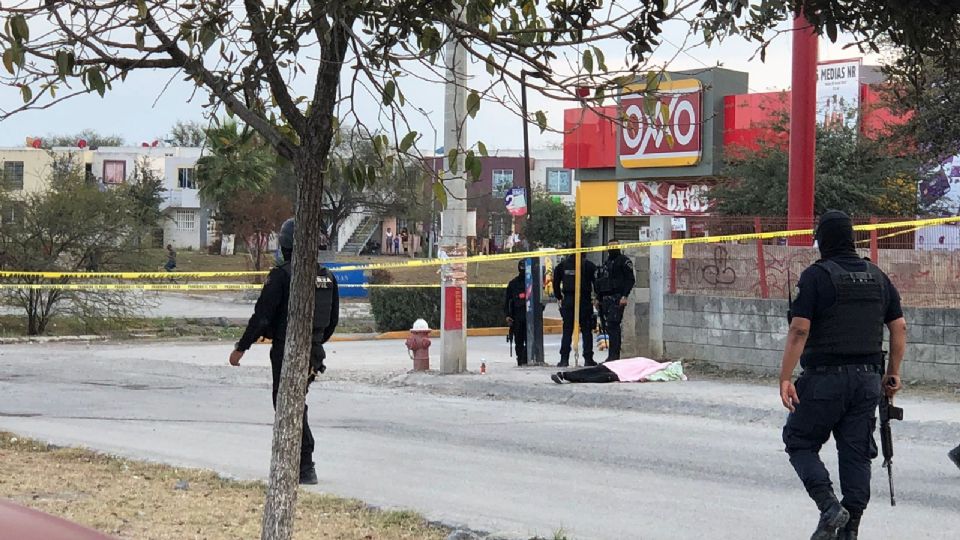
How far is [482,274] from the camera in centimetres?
4894

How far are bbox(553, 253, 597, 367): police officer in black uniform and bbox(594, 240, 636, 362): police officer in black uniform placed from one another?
810 millimetres

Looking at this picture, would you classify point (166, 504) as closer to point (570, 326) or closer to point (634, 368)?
point (634, 368)

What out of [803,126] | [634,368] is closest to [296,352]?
[634,368]

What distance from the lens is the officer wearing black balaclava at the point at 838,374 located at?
20.7ft

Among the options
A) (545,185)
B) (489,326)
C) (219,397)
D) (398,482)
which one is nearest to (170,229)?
(545,185)

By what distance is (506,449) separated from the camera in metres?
10.4

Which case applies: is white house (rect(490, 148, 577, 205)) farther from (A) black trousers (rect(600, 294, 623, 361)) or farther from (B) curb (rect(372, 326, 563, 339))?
(A) black trousers (rect(600, 294, 623, 361))

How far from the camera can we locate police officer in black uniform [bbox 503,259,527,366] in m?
17.8

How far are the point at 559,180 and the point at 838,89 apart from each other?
160ft

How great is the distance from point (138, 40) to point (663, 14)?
224 centimetres

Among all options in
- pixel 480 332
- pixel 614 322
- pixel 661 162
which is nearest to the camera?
pixel 614 322

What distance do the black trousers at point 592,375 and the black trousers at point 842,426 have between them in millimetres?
8364

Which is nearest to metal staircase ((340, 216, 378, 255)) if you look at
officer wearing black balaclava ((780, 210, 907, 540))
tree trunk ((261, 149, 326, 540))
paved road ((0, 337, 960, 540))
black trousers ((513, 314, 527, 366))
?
black trousers ((513, 314, 527, 366))

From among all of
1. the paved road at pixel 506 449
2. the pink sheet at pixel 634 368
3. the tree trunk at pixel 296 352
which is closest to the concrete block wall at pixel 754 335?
the pink sheet at pixel 634 368
